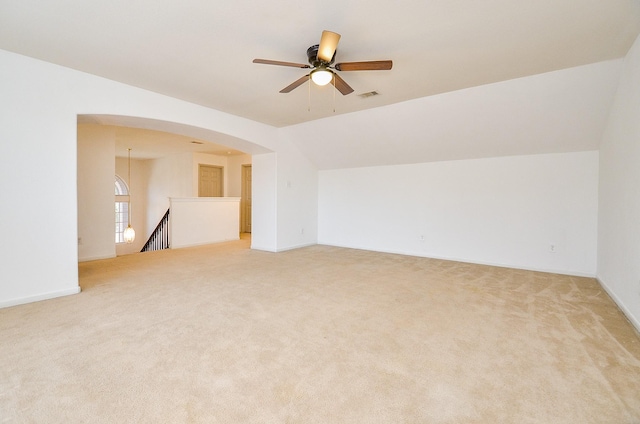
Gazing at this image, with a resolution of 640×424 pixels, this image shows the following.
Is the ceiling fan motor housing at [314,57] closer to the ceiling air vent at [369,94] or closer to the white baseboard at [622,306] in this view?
the ceiling air vent at [369,94]

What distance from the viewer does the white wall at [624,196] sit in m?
2.53

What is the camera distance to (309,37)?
2.55 m

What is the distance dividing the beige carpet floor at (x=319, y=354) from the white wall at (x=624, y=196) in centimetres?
28

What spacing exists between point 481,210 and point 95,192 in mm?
7002

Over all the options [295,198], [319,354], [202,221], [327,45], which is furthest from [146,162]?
[319,354]

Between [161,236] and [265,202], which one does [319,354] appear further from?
[161,236]

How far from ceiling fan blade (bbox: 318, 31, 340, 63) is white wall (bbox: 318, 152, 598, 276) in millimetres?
3737

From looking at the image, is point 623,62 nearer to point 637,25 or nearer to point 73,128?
point 637,25

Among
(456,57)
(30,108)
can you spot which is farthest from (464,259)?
(30,108)

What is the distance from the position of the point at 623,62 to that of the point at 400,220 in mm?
3747

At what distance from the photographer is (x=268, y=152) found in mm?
5926

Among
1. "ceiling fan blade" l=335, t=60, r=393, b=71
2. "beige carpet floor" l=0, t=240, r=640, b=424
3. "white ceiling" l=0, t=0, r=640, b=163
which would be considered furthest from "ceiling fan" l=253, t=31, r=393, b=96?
"beige carpet floor" l=0, t=240, r=640, b=424

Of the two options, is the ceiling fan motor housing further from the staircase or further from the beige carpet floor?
the staircase

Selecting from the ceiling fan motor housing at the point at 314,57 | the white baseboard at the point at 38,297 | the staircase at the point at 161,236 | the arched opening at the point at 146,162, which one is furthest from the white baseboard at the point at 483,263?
the white baseboard at the point at 38,297
